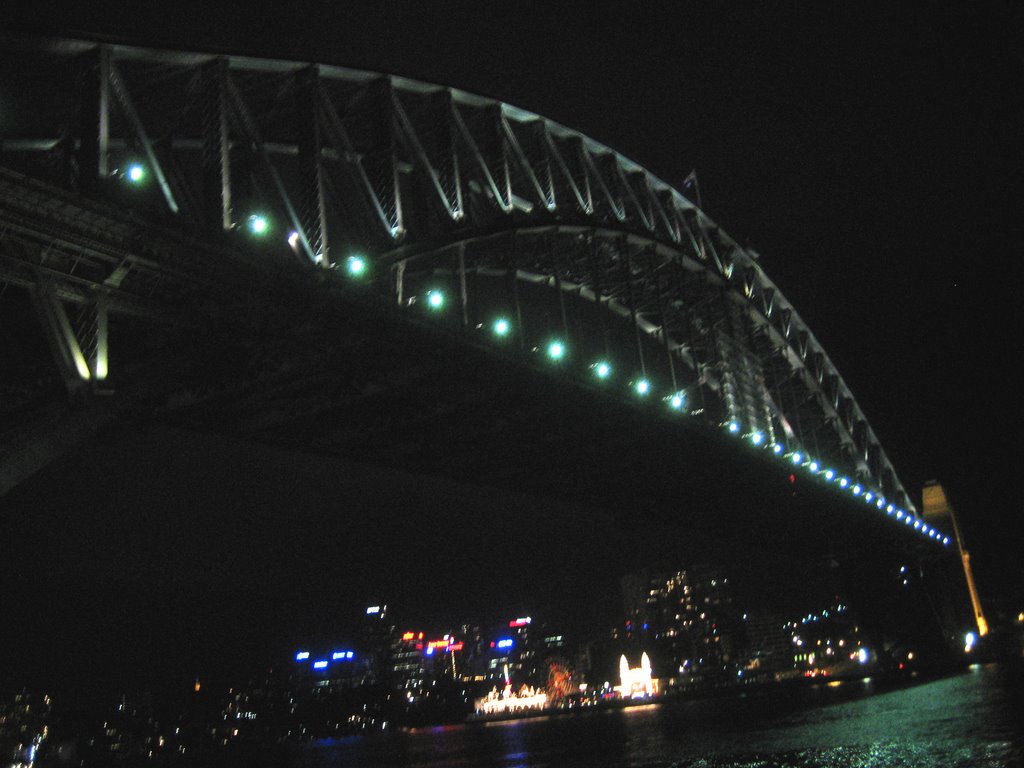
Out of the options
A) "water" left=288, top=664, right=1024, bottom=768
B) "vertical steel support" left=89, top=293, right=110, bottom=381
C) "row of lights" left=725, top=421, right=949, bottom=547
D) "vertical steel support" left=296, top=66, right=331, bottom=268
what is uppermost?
"vertical steel support" left=296, top=66, right=331, bottom=268

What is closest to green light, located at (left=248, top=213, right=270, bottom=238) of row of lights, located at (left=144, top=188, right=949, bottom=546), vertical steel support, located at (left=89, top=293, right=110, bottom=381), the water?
row of lights, located at (left=144, top=188, right=949, bottom=546)

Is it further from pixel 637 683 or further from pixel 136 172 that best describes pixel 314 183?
pixel 637 683

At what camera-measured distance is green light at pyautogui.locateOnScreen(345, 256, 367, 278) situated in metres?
23.8

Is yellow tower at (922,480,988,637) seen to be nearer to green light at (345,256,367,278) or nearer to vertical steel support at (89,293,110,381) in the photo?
green light at (345,256,367,278)

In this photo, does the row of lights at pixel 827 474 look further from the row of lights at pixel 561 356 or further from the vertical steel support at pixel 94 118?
the vertical steel support at pixel 94 118

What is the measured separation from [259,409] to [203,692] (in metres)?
125

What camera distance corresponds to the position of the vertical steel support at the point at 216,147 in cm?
2053

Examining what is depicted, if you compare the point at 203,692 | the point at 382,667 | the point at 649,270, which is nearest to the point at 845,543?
the point at 649,270

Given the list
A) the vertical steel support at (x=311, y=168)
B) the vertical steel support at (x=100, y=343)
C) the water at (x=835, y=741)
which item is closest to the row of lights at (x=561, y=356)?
the vertical steel support at (x=311, y=168)

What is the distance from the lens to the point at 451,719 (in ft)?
372

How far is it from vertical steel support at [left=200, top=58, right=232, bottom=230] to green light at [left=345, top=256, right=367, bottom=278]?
3498mm

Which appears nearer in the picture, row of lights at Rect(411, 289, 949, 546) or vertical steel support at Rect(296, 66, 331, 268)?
vertical steel support at Rect(296, 66, 331, 268)

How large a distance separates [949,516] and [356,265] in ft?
351

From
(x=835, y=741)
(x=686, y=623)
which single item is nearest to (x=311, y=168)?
(x=835, y=741)
